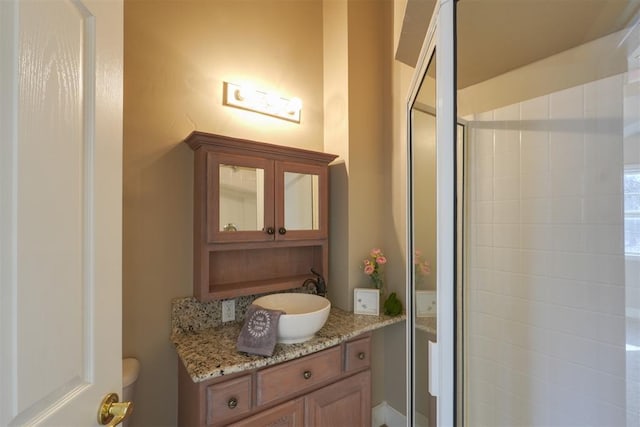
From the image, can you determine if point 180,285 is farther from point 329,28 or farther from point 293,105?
point 329,28

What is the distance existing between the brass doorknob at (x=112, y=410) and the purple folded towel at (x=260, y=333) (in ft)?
1.87

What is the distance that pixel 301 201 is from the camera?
5.82 feet

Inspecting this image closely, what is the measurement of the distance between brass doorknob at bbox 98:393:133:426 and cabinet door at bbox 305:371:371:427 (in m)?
0.88

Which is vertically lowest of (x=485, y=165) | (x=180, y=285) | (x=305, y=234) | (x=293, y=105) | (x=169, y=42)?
(x=180, y=285)

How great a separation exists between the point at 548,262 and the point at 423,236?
29.4 inches

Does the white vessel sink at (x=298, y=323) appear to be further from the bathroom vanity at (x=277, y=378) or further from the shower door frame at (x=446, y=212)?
the shower door frame at (x=446, y=212)

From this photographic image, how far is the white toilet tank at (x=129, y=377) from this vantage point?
1215 millimetres

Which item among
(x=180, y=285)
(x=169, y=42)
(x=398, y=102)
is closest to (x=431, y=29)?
(x=398, y=102)

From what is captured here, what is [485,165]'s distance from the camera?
1.49 metres

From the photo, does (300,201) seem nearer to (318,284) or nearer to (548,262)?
(318,284)

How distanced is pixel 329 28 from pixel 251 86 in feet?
2.57

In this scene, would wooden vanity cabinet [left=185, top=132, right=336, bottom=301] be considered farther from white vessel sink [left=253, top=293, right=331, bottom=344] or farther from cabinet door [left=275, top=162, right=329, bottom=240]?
white vessel sink [left=253, top=293, right=331, bottom=344]

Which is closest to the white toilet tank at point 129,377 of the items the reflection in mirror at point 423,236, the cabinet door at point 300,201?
the cabinet door at point 300,201

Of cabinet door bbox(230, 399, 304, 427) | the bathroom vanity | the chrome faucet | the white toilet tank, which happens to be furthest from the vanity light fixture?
cabinet door bbox(230, 399, 304, 427)
